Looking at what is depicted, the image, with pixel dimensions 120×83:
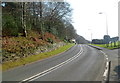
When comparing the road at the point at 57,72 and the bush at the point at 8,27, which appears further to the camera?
the bush at the point at 8,27

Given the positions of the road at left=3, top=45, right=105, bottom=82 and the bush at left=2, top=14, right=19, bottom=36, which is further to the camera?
the bush at left=2, top=14, right=19, bottom=36

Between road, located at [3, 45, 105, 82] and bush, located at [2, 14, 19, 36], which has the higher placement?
bush, located at [2, 14, 19, 36]

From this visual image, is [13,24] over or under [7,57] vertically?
over

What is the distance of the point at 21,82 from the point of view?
10.6 meters

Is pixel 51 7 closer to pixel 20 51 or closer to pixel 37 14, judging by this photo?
pixel 37 14

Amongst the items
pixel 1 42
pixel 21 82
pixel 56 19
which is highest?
pixel 56 19

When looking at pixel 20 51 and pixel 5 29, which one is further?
pixel 5 29

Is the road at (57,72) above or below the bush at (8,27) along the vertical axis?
below

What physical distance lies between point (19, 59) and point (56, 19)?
101 feet

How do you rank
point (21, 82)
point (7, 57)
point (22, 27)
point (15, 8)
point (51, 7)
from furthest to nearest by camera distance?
point (51, 7)
point (15, 8)
point (22, 27)
point (7, 57)
point (21, 82)

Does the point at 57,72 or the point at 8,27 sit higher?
the point at 8,27

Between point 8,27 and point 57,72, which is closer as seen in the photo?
point 57,72

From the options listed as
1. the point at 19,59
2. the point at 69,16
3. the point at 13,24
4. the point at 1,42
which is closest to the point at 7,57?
the point at 19,59

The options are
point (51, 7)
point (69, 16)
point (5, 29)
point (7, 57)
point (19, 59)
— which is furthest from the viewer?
point (69, 16)
